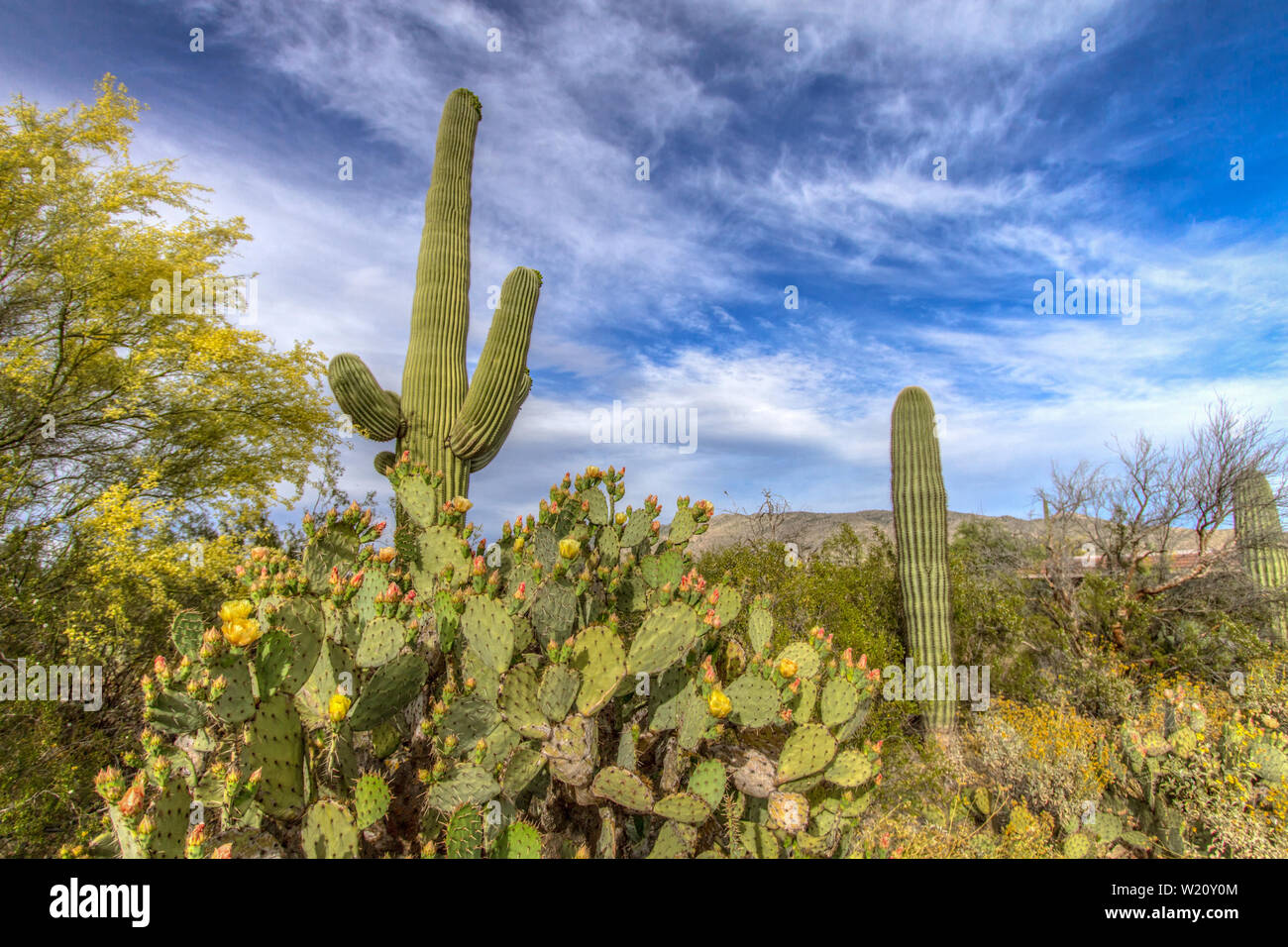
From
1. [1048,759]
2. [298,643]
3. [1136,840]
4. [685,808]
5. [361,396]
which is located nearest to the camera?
[298,643]

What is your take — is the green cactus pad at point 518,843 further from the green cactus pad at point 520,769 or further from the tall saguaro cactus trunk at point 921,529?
the tall saguaro cactus trunk at point 921,529

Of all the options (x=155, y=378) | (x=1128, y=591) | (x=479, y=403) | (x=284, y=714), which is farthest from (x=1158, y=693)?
(x=155, y=378)

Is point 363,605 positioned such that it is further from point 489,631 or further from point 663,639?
point 663,639

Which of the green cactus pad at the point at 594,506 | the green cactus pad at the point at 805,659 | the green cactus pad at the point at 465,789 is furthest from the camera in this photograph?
the green cactus pad at the point at 594,506

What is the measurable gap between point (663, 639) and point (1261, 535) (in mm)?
12442

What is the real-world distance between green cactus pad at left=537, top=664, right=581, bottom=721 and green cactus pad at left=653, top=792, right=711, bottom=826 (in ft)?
1.37

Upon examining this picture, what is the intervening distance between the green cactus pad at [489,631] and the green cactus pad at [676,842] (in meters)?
0.76

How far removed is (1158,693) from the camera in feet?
24.3

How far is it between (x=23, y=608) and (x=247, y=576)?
16.0 feet

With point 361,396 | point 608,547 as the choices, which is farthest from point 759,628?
point 361,396

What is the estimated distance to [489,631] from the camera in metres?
2.20

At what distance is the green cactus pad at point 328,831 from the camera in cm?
167

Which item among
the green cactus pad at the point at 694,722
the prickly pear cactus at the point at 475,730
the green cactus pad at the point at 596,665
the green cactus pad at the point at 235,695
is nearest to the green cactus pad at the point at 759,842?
the prickly pear cactus at the point at 475,730

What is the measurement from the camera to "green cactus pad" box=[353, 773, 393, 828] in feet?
5.55
